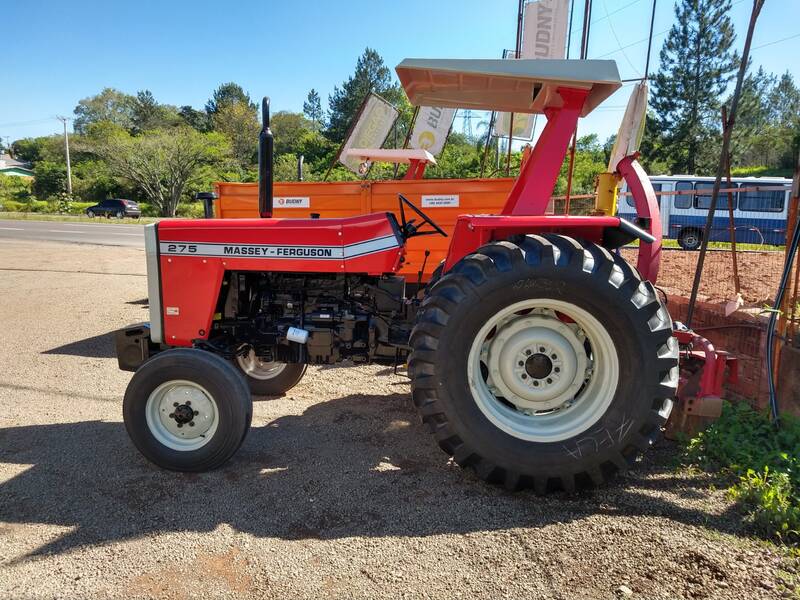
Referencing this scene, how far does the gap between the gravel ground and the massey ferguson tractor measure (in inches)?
9.4

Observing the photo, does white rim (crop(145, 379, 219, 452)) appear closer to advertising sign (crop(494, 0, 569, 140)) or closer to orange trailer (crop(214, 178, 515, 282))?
orange trailer (crop(214, 178, 515, 282))

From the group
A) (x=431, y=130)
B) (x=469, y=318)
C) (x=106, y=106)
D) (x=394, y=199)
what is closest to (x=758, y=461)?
(x=469, y=318)

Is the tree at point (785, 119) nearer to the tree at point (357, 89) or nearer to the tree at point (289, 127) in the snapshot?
the tree at point (357, 89)

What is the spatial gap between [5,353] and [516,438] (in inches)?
209

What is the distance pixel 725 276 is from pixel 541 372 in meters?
5.21

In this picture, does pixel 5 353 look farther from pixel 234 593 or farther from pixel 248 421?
pixel 234 593

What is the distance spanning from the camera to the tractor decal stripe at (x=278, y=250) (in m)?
3.22

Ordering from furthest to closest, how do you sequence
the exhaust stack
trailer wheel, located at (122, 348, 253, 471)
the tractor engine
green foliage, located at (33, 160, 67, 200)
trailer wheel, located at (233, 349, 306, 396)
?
1. green foliage, located at (33, 160, 67, 200)
2. trailer wheel, located at (233, 349, 306, 396)
3. the tractor engine
4. the exhaust stack
5. trailer wheel, located at (122, 348, 253, 471)

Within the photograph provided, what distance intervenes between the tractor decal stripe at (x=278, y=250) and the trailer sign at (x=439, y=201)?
3.52m

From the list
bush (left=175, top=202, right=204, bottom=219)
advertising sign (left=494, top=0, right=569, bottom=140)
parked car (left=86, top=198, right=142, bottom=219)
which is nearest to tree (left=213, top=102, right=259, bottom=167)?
bush (left=175, top=202, right=204, bottom=219)

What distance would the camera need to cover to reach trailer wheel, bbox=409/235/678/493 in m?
2.69

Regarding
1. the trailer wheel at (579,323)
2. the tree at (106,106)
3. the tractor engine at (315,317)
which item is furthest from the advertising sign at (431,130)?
the tree at (106,106)

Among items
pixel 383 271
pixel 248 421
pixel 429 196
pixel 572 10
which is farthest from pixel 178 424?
pixel 572 10

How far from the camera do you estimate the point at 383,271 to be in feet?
10.7
